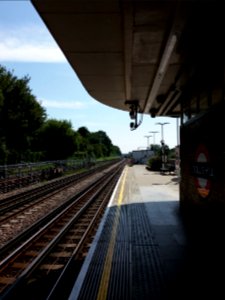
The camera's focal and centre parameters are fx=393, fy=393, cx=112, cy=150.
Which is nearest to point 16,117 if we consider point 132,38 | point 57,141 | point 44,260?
point 57,141

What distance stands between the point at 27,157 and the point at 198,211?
134 ft

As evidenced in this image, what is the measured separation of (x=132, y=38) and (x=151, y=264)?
159 inches

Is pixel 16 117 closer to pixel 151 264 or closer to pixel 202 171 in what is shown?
pixel 202 171

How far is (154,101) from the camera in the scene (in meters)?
14.9

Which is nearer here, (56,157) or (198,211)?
(198,211)

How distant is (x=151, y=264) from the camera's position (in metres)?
6.92

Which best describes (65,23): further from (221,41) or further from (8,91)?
(8,91)

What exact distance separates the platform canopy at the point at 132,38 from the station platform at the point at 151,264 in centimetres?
370

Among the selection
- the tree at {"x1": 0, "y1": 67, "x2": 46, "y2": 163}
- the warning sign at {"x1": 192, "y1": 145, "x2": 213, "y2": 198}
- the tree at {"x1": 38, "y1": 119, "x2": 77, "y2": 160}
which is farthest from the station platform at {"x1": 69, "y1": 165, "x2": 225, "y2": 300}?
the tree at {"x1": 38, "y1": 119, "x2": 77, "y2": 160}

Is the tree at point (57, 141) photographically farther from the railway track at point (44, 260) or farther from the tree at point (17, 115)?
the railway track at point (44, 260)

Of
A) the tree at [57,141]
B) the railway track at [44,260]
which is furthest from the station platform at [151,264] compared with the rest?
the tree at [57,141]

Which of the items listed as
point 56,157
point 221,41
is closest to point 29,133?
point 56,157

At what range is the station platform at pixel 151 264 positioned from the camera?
5.58 m

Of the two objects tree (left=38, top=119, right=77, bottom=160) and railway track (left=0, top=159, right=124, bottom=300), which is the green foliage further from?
railway track (left=0, top=159, right=124, bottom=300)
